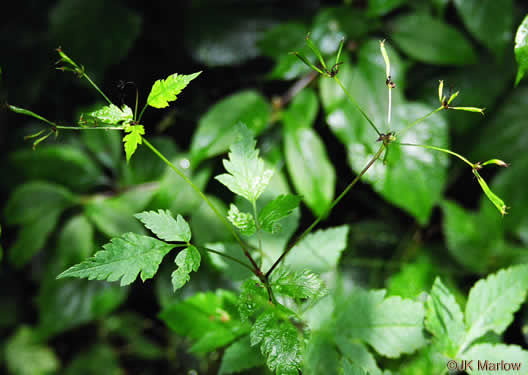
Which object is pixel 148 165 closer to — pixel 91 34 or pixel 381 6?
pixel 91 34

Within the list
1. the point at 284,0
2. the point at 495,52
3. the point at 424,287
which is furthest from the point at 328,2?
the point at 424,287

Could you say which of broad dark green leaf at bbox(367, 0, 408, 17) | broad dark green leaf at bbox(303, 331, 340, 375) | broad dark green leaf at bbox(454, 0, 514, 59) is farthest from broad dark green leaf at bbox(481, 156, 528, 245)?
broad dark green leaf at bbox(303, 331, 340, 375)

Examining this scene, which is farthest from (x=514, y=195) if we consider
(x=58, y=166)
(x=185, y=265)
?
(x=58, y=166)

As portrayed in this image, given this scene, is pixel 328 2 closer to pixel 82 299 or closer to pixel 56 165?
pixel 56 165

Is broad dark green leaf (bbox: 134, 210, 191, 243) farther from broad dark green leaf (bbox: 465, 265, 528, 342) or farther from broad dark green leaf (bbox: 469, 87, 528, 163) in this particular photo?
broad dark green leaf (bbox: 469, 87, 528, 163)

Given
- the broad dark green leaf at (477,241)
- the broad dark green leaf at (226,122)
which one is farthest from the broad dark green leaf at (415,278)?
the broad dark green leaf at (226,122)
